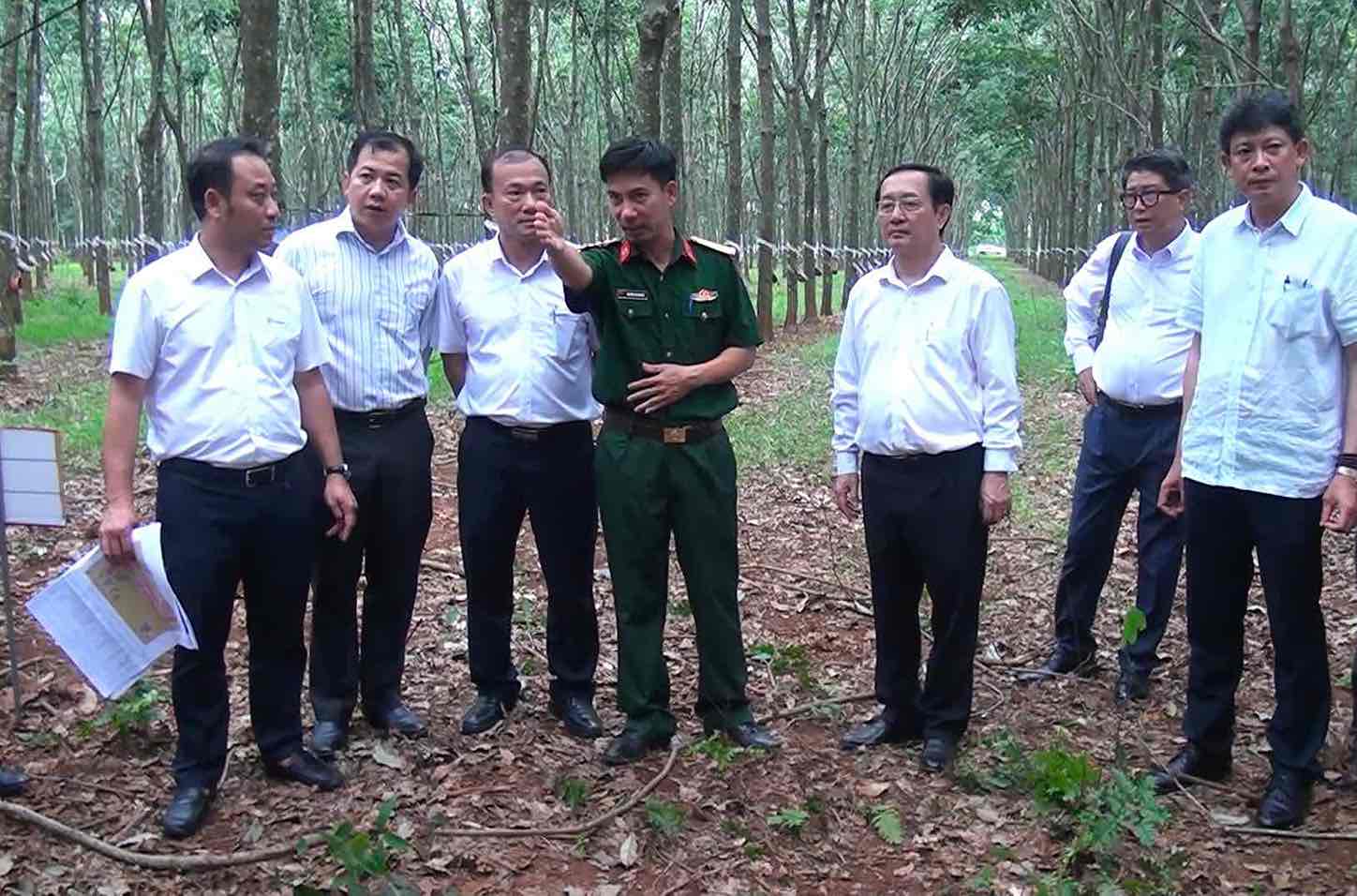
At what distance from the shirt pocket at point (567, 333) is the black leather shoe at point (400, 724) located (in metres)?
1.31

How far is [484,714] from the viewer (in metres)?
4.22

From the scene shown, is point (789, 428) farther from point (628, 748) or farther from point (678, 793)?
point (678, 793)

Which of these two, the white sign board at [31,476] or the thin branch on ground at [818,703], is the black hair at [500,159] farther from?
the thin branch on ground at [818,703]

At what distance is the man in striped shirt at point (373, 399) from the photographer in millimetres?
3873

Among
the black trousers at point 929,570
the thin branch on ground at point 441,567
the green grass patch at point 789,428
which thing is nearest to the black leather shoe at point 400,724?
the black trousers at point 929,570

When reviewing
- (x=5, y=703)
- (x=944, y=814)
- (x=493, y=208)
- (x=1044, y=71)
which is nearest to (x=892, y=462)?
(x=944, y=814)

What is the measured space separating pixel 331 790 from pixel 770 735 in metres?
1.38

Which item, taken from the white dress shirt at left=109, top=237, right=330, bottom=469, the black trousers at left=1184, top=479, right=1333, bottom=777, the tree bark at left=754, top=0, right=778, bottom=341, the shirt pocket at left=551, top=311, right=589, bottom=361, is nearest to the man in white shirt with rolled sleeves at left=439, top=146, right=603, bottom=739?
the shirt pocket at left=551, top=311, right=589, bottom=361

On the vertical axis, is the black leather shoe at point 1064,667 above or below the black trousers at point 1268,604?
below

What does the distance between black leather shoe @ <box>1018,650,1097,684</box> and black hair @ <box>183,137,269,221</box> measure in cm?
337

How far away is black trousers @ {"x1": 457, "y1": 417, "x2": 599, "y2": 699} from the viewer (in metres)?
4.02

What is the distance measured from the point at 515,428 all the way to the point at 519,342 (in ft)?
0.90

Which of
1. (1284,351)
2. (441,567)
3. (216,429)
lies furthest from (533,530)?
(1284,351)

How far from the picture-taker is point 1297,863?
339cm
